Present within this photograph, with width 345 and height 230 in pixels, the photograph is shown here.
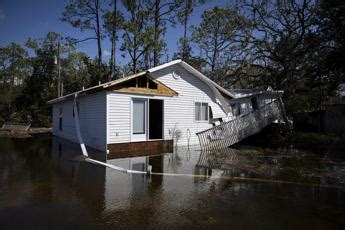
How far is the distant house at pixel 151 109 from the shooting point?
10344 mm

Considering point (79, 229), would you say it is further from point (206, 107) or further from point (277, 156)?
point (206, 107)

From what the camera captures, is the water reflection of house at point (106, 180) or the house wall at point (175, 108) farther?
the house wall at point (175, 108)

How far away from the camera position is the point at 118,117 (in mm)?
10398

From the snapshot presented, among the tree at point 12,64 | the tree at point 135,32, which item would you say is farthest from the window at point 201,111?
the tree at point 12,64

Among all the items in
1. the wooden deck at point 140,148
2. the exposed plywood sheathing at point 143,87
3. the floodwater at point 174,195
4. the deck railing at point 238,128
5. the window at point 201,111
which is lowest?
the floodwater at point 174,195

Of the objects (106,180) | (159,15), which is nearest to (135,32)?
(159,15)

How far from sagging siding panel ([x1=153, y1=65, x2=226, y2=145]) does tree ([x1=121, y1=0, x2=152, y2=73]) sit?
44.0ft

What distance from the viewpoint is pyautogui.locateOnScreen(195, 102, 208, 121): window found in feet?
44.5

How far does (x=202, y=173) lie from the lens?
24.2ft

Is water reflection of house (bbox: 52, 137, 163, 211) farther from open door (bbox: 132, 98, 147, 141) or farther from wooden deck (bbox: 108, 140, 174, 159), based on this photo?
open door (bbox: 132, 98, 147, 141)

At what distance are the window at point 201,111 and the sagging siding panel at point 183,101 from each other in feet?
0.79

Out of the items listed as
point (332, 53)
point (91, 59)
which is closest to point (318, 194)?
point (332, 53)

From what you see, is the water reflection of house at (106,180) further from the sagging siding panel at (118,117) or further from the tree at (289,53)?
the tree at (289,53)

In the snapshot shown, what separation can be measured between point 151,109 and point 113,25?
58.3 feet
